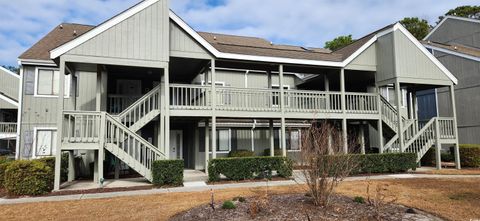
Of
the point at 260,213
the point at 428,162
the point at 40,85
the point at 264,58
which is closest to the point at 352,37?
the point at 428,162

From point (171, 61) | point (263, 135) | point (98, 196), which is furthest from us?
point (263, 135)

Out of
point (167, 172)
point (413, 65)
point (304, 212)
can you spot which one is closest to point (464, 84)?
point (413, 65)

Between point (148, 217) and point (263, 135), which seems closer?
point (148, 217)

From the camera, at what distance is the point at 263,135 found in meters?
19.8

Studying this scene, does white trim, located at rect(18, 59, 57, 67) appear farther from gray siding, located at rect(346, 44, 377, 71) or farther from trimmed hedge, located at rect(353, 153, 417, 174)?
trimmed hedge, located at rect(353, 153, 417, 174)

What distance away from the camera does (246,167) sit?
12617 millimetres

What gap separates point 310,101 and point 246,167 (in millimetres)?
5392

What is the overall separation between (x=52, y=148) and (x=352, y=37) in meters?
35.5

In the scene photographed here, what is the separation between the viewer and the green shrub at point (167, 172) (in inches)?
449

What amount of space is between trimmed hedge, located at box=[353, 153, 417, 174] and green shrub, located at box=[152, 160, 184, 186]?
24.6 ft

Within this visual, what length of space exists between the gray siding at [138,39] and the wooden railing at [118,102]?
3327mm

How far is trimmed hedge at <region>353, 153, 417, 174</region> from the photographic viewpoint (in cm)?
1402

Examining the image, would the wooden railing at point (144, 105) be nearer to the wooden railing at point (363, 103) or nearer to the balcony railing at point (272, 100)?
the balcony railing at point (272, 100)

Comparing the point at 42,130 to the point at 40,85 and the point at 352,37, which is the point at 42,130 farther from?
the point at 352,37
